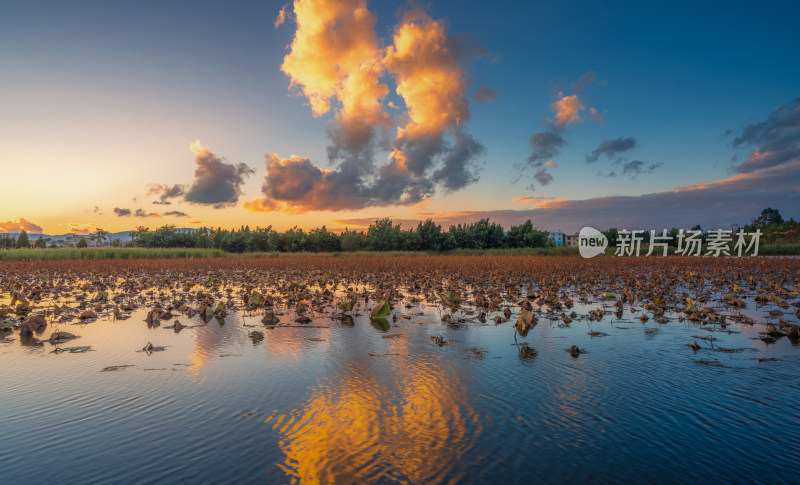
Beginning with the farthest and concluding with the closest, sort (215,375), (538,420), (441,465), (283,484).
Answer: (215,375), (538,420), (441,465), (283,484)

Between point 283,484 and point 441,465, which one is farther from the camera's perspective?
point 441,465

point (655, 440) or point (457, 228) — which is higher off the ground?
point (457, 228)

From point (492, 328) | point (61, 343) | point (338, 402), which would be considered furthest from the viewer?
point (492, 328)

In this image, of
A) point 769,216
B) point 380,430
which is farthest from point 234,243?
point 769,216

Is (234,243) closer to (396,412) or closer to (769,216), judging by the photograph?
(396,412)

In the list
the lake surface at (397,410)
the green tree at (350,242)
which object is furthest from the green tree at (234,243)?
the lake surface at (397,410)

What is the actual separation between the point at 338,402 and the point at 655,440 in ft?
15.6

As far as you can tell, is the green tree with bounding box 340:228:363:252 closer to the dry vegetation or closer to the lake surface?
the dry vegetation

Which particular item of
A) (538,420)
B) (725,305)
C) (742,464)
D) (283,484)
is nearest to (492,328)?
(538,420)

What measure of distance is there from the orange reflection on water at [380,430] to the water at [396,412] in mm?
28

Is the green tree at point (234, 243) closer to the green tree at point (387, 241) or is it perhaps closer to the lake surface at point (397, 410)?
the green tree at point (387, 241)

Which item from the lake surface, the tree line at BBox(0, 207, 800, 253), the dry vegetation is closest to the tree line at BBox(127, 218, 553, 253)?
the tree line at BBox(0, 207, 800, 253)

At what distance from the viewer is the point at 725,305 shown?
650 inches

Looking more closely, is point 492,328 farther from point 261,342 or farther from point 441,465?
point 441,465
